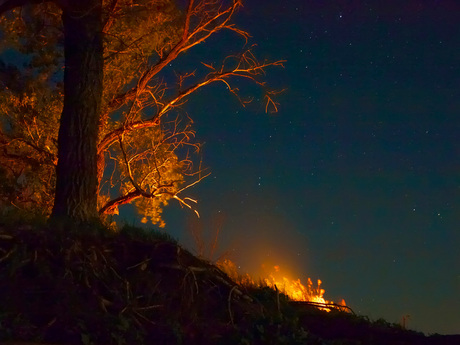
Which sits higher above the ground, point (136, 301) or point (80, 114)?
point (80, 114)

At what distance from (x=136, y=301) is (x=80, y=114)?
16.6 feet

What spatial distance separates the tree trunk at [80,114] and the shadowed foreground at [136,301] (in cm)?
182

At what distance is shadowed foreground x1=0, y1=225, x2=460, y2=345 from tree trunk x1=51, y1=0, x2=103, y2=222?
5.98 feet

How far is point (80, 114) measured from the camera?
12.0 m

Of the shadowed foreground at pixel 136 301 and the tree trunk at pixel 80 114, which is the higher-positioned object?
the tree trunk at pixel 80 114

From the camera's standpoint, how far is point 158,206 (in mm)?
20641

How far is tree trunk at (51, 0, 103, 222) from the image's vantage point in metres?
11.5

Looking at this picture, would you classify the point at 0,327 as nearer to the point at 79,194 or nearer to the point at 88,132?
the point at 79,194

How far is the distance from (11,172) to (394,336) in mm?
13854

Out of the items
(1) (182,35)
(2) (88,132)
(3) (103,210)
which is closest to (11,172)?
(3) (103,210)

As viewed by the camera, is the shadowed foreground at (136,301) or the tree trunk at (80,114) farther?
the tree trunk at (80,114)

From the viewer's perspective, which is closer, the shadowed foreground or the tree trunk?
the shadowed foreground

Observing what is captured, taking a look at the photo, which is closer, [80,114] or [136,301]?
[136,301]

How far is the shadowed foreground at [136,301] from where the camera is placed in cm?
729
